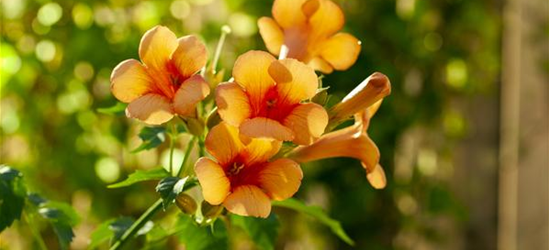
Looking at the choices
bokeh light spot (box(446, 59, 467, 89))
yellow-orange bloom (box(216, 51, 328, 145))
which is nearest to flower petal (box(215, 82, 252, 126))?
yellow-orange bloom (box(216, 51, 328, 145))

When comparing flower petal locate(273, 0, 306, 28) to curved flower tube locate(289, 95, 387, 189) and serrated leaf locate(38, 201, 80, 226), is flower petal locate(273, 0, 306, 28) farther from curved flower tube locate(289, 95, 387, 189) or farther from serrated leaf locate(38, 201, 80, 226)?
serrated leaf locate(38, 201, 80, 226)

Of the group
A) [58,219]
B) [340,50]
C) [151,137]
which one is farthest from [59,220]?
[340,50]

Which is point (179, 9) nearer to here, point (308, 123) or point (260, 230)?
point (260, 230)

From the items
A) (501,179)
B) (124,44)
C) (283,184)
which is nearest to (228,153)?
(283,184)

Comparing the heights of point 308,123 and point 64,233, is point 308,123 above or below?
above

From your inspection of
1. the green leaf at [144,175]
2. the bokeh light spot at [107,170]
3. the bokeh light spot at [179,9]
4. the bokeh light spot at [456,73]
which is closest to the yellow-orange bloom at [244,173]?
the green leaf at [144,175]

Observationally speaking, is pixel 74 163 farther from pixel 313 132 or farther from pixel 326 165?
pixel 313 132
